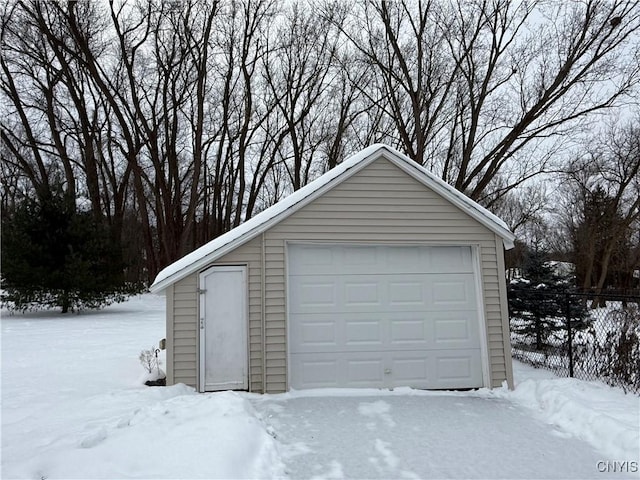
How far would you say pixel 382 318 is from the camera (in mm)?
6766

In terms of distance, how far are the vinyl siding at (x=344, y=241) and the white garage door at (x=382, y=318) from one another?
0.69ft

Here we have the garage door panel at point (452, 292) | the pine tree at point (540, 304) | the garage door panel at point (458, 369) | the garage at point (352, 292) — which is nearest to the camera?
the garage at point (352, 292)

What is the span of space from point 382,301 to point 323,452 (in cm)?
281

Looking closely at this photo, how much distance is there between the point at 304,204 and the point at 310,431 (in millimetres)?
3213

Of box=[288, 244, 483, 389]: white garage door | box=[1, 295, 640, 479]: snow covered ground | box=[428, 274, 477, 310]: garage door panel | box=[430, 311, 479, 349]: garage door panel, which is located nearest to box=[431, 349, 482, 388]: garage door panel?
box=[288, 244, 483, 389]: white garage door

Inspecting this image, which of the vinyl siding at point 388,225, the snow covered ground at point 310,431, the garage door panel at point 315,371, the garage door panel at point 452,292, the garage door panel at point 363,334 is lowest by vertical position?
the snow covered ground at point 310,431

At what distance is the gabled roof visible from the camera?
21.0ft

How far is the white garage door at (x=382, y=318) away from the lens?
6.64 meters

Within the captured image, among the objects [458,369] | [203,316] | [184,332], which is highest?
[203,316]

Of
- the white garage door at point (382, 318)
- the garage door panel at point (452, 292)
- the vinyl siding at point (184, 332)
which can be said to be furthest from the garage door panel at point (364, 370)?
the vinyl siding at point (184, 332)

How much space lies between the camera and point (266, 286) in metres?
6.57

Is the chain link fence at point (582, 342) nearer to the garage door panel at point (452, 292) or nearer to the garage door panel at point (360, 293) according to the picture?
the garage door panel at point (452, 292)

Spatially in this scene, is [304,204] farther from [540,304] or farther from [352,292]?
[540,304]

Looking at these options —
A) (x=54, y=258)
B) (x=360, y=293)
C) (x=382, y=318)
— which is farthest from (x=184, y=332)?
(x=54, y=258)
